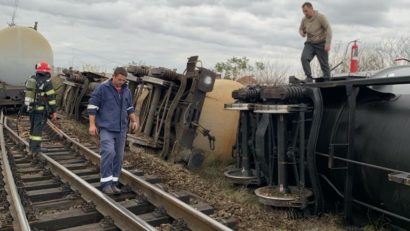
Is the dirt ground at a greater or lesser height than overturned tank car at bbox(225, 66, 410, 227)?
lesser

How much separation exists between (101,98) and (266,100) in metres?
2.24

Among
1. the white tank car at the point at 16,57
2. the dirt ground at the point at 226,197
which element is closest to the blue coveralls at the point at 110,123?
the dirt ground at the point at 226,197

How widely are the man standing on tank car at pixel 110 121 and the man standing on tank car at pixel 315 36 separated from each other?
3853 millimetres

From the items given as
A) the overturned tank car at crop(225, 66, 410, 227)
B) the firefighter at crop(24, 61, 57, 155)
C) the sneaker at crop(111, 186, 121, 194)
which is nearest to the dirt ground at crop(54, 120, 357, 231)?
the overturned tank car at crop(225, 66, 410, 227)

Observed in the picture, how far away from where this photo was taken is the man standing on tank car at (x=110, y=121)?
19.3 ft

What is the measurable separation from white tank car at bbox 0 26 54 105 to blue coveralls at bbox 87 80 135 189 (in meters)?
12.6

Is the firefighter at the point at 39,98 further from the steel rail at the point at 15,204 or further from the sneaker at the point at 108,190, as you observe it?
the sneaker at the point at 108,190

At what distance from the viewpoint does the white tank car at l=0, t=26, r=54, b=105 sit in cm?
1731

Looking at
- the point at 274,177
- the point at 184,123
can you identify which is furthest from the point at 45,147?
the point at 274,177

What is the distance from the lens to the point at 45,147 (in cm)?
955

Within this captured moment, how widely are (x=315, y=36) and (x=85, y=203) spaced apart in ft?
17.5

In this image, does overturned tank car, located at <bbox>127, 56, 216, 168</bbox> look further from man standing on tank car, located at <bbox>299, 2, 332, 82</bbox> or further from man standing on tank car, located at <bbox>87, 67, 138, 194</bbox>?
man standing on tank car, located at <bbox>87, 67, 138, 194</bbox>

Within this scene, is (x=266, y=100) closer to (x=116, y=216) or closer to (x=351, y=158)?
(x=351, y=158)

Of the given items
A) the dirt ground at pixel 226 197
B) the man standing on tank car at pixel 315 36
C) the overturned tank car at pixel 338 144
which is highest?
the man standing on tank car at pixel 315 36
